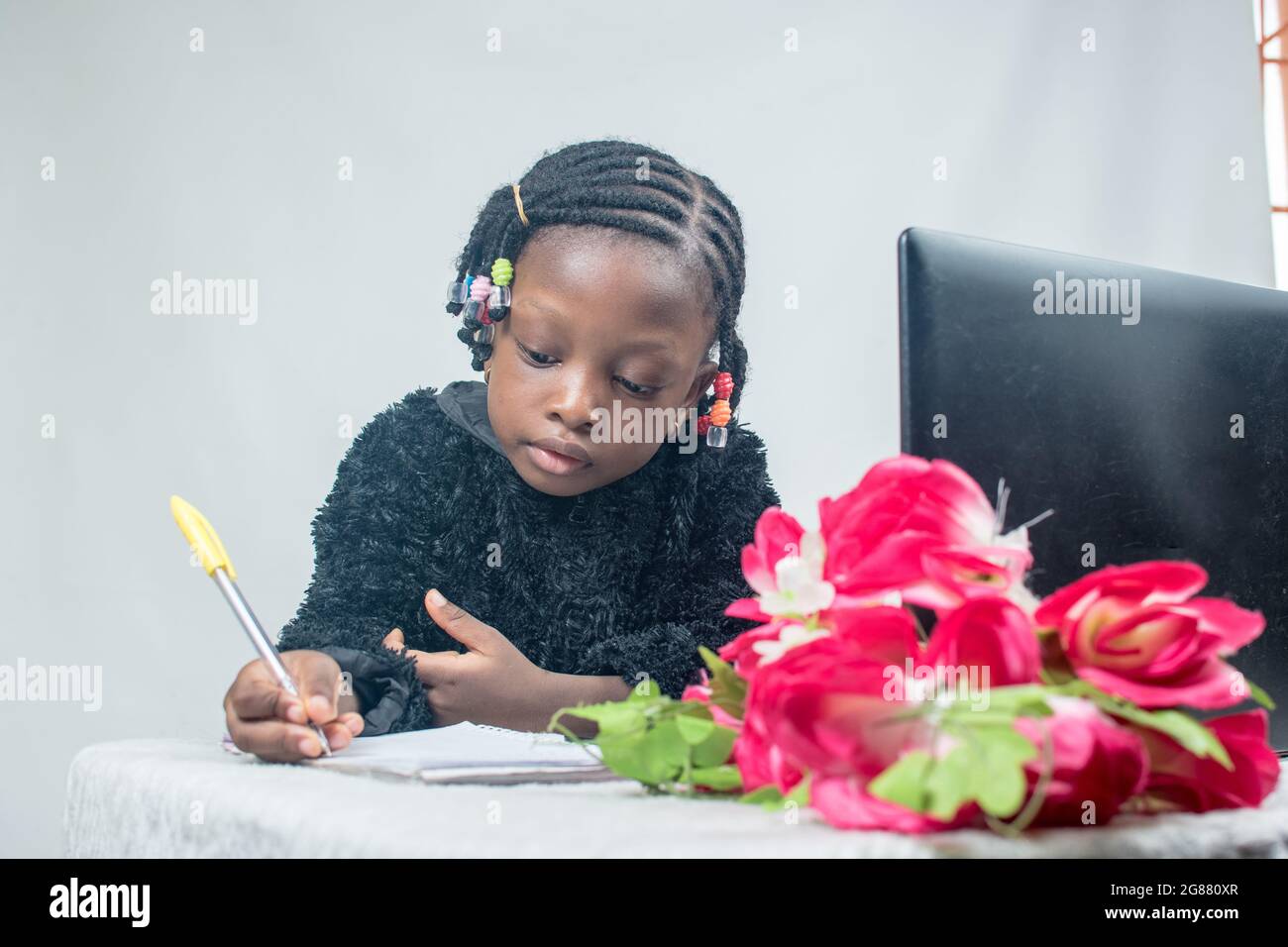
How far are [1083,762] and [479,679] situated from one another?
2.29ft

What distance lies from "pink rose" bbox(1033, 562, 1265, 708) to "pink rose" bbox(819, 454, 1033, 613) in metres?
0.03

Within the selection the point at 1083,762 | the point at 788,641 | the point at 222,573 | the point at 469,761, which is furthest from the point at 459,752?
the point at 1083,762

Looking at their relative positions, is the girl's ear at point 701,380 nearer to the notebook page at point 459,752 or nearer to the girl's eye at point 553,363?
the girl's eye at point 553,363

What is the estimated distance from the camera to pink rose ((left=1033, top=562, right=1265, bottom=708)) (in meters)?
0.40

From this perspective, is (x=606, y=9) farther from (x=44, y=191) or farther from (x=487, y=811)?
(x=487, y=811)

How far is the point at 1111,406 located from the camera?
60 cm

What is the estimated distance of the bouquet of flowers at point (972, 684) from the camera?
0.37 meters

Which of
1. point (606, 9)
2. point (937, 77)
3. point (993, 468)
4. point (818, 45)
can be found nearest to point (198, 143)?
point (606, 9)

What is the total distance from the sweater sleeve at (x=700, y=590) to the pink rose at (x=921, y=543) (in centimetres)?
69

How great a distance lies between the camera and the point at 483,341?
3.99ft

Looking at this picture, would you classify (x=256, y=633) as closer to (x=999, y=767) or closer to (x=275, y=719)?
(x=275, y=719)

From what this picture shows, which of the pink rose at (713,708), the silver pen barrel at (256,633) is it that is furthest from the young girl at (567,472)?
the pink rose at (713,708)

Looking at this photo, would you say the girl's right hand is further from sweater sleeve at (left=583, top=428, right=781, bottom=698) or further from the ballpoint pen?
sweater sleeve at (left=583, top=428, right=781, bottom=698)

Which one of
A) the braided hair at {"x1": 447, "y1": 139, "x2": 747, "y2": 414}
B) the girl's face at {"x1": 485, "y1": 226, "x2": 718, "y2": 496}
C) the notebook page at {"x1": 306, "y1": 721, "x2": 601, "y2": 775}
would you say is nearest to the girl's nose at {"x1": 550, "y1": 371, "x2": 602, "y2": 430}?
the girl's face at {"x1": 485, "y1": 226, "x2": 718, "y2": 496}
